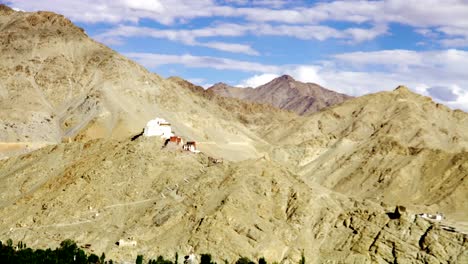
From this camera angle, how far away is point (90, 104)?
146750 mm

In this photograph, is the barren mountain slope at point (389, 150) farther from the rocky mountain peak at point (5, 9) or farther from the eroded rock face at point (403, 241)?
the rocky mountain peak at point (5, 9)

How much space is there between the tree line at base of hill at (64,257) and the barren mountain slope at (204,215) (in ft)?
6.01

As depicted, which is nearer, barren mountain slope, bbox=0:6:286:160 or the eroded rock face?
the eroded rock face

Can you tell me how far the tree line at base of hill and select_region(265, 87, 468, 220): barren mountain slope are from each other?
52.9 meters

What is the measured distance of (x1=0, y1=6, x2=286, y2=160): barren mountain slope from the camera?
449ft

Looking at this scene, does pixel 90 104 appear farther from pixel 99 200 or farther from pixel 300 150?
pixel 99 200

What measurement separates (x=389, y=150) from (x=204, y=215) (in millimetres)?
74699

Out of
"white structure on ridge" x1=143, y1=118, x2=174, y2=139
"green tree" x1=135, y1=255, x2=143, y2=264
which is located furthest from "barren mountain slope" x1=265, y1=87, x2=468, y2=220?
"green tree" x1=135, y1=255, x2=143, y2=264

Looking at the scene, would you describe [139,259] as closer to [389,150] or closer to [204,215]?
[204,215]

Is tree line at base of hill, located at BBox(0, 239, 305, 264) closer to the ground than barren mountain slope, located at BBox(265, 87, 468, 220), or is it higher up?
closer to the ground

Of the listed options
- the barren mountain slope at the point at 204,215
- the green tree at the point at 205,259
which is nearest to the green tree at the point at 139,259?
the barren mountain slope at the point at 204,215

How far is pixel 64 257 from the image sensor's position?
230 ft

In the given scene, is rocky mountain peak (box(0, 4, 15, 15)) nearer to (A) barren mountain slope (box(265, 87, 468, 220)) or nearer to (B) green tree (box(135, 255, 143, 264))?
(A) barren mountain slope (box(265, 87, 468, 220))

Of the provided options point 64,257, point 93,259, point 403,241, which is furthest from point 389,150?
point 64,257
